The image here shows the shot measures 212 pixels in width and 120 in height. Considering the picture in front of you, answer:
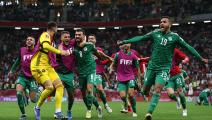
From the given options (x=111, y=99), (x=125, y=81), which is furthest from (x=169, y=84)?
(x=111, y=99)

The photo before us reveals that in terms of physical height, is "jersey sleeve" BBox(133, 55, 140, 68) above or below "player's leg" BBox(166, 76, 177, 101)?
above

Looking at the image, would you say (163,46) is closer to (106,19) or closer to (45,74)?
(45,74)

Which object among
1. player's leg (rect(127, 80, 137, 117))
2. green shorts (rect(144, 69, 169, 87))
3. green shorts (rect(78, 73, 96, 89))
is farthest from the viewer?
player's leg (rect(127, 80, 137, 117))

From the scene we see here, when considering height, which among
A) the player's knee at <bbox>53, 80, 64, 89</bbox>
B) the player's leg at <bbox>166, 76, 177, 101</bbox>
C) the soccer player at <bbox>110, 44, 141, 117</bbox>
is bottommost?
the player's leg at <bbox>166, 76, 177, 101</bbox>

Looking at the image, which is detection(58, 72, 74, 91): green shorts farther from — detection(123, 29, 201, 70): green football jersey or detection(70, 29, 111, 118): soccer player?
detection(123, 29, 201, 70): green football jersey

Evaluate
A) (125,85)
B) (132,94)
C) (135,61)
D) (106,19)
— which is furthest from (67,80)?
(106,19)

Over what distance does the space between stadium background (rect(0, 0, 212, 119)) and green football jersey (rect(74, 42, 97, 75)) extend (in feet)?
107

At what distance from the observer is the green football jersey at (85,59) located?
47.6 feet

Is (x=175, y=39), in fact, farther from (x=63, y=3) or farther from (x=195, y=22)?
(x=63, y=3)

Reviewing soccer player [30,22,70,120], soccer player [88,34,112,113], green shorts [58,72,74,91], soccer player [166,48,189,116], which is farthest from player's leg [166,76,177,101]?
soccer player [30,22,70,120]

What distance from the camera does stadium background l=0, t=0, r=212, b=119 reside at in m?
49.6

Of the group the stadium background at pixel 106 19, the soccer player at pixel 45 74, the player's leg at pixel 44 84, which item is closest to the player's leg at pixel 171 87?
the soccer player at pixel 45 74

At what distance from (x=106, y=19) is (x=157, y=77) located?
40117 millimetres

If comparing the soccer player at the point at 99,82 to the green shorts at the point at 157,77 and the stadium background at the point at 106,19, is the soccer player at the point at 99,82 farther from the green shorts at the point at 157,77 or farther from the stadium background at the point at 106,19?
the stadium background at the point at 106,19
